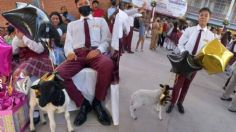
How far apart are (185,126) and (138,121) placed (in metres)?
0.62

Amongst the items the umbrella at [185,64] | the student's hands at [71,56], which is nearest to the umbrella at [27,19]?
the student's hands at [71,56]

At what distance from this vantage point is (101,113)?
2805 mm

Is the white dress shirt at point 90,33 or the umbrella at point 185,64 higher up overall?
the white dress shirt at point 90,33

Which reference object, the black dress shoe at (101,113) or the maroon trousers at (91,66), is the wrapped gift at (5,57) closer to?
the maroon trousers at (91,66)

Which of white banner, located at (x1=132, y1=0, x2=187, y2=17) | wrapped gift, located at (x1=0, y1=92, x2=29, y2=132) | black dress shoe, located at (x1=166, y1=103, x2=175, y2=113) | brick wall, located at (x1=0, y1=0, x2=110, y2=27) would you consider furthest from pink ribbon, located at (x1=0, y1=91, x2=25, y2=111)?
white banner, located at (x1=132, y1=0, x2=187, y2=17)

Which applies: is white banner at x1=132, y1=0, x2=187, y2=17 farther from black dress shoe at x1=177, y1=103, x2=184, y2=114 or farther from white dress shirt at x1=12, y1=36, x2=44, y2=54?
white dress shirt at x1=12, y1=36, x2=44, y2=54

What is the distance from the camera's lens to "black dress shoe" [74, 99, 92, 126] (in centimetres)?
271

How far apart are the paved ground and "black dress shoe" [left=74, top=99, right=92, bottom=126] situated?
6cm

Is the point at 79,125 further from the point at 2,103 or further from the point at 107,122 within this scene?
the point at 2,103

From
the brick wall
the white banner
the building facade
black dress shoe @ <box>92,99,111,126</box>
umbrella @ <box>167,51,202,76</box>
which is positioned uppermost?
the brick wall

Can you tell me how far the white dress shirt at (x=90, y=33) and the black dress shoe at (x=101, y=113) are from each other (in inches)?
25.1

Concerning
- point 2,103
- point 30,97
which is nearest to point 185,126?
point 30,97

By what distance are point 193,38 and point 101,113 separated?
1537 mm

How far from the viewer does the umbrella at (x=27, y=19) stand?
2.39 metres
